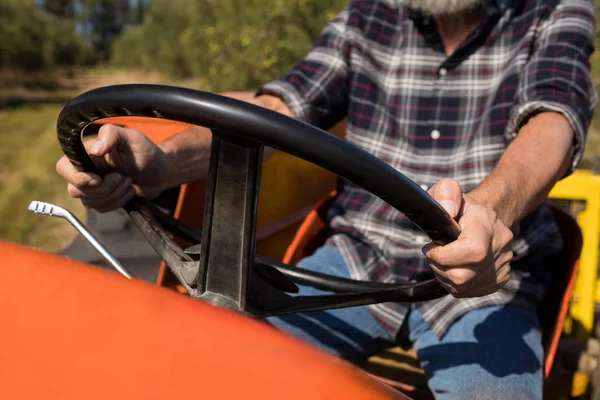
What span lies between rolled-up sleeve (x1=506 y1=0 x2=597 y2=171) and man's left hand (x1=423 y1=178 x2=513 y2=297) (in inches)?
20.8

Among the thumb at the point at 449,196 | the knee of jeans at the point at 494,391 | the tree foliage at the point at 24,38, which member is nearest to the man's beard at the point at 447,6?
the thumb at the point at 449,196

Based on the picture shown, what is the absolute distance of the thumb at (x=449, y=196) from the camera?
90 centimetres

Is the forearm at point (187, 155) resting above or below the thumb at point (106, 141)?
below

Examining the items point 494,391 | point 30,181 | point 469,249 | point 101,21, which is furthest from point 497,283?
point 101,21

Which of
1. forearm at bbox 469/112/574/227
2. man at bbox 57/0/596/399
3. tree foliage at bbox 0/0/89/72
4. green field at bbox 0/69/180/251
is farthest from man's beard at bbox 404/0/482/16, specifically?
tree foliage at bbox 0/0/89/72

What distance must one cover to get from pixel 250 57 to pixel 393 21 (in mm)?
4492

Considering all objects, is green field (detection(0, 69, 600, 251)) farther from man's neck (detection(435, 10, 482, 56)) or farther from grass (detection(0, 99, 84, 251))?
man's neck (detection(435, 10, 482, 56))

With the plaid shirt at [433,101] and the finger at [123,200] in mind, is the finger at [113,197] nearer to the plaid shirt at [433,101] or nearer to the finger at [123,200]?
the finger at [123,200]

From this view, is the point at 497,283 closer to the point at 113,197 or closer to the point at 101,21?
the point at 113,197

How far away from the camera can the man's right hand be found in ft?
4.12

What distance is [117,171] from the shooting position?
1351 millimetres

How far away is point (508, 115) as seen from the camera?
1.50 m

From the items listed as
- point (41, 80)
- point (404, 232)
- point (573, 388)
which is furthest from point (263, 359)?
point (41, 80)

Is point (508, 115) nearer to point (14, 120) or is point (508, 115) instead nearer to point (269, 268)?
point (269, 268)
